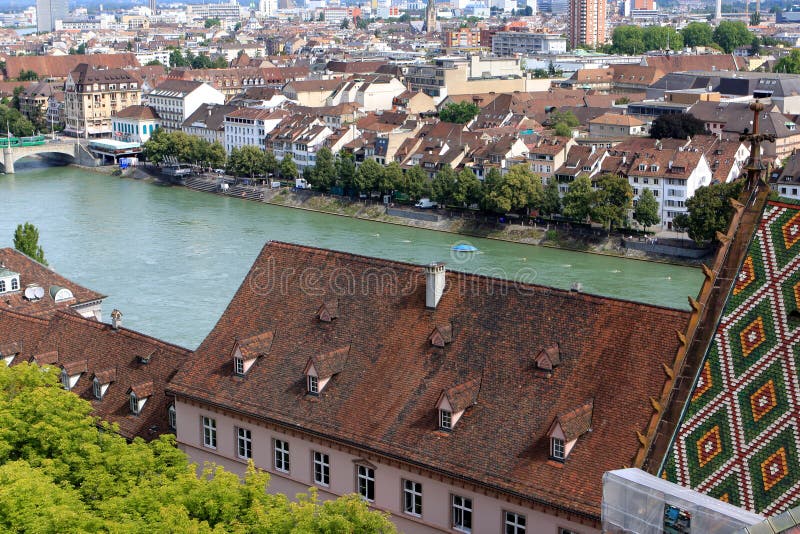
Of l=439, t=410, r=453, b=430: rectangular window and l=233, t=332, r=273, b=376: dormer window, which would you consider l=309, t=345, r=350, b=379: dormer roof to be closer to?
l=233, t=332, r=273, b=376: dormer window

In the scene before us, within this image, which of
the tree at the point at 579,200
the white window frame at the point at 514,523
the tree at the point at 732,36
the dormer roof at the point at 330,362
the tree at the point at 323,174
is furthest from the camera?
the tree at the point at 732,36

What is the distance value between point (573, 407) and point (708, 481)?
22.9ft

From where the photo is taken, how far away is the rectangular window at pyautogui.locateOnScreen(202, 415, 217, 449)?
20.5 metres

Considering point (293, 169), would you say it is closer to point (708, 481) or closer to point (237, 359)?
point (237, 359)

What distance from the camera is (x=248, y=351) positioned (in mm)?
20203

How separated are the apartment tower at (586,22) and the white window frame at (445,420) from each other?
163323 millimetres

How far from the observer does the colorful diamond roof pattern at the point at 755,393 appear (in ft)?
31.6

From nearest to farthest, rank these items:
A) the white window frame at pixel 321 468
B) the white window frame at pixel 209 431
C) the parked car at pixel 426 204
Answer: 1. the white window frame at pixel 321 468
2. the white window frame at pixel 209 431
3. the parked car at pixel 426 204

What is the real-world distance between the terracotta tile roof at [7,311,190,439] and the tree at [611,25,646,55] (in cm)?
13753

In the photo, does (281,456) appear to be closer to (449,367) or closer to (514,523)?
(449,367)

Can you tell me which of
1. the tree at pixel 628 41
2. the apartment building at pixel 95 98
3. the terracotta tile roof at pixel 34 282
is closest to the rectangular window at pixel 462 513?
the terracotta tile roof at pixel 34 282

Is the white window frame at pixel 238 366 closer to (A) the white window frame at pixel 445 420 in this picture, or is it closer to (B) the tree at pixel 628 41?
(A) the white window frame at pixel 445 420

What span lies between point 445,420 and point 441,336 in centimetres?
149

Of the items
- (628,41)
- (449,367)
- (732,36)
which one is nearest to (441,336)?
(449,367)
